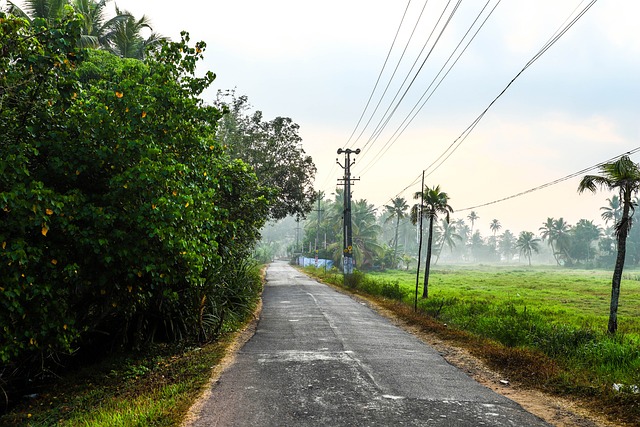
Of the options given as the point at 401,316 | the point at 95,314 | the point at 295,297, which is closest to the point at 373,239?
the point at 295,297

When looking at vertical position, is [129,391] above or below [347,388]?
below

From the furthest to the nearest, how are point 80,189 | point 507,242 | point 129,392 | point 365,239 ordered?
point 507,242 → point 365,239 → point 80,189 → point 129,392

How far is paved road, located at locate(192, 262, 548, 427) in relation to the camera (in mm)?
5746

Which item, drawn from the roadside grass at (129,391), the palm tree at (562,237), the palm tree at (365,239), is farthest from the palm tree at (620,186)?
the palm tree at (562,237)

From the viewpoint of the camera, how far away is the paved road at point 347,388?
18.9 feet

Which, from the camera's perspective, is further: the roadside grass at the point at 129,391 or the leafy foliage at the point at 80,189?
the leafy foliage at the point at 80,189

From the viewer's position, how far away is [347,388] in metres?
7.03

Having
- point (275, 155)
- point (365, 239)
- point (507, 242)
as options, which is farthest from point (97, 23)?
point (507, 242)

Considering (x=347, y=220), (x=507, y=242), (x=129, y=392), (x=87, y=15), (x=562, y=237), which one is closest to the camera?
(x=129, y=392)

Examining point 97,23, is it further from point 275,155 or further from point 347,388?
point 347,388

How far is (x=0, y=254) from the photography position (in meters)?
6.11

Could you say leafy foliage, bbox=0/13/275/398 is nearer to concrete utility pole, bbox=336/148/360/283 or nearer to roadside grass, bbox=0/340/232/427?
roadside grass, bbox=0/340/232/427

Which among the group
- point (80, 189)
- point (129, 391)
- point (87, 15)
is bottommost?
point (129, 391)

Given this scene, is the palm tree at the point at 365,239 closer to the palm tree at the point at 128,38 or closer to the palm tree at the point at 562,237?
the palm tree at the point at 128,38
